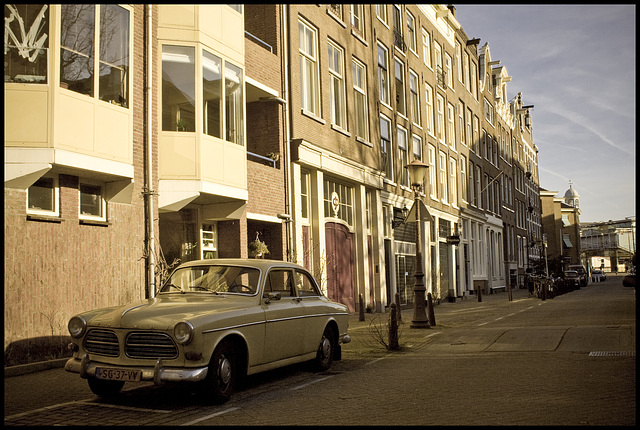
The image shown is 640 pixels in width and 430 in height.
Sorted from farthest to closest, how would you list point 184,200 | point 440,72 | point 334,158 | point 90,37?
point 440,72 → point 334,158 → point 184,200 → point 90,37

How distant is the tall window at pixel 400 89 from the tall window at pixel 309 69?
8.03 meters

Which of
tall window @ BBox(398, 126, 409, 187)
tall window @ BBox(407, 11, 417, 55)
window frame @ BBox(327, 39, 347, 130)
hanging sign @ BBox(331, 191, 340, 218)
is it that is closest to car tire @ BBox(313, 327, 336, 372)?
hanging sign @ BBox(331, 191, 340, 218)

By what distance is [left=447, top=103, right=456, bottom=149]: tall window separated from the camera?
3647cm

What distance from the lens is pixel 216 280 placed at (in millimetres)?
8500

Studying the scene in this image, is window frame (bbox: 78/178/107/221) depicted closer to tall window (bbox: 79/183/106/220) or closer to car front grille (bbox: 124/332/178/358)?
tall window (bbox: 79/183/106/220)

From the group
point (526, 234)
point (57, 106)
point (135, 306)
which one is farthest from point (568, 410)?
point (526, 234)

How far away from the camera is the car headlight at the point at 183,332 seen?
678 cm

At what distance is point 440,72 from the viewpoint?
3544cm

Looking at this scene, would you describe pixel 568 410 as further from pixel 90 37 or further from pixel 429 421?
pixel 90 37

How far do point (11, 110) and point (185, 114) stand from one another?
13.9 ft

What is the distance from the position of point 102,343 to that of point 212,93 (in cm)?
896

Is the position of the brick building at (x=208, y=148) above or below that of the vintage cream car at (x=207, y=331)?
above

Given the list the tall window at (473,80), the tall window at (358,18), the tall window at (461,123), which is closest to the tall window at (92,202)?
the tall window at (358,18)

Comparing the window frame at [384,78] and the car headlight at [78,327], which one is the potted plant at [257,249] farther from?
the window frame at [384,78]
